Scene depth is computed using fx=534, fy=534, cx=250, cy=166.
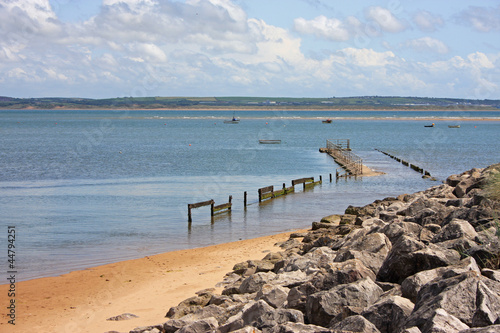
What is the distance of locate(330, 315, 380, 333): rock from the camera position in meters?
6.52

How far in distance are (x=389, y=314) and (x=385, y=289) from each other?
1.64m

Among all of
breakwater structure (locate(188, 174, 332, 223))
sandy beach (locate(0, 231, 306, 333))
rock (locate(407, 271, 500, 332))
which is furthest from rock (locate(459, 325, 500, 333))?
breakwater structure (locate(188, 174, 332, 223))

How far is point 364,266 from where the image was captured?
9.27 metres

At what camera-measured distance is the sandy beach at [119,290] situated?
501 inches

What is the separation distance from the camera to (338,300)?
791cm

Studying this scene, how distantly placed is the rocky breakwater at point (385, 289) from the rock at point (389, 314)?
13 mm

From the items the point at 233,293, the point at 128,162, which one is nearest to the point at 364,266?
the point at 233,293

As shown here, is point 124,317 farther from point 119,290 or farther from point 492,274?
point 492,274

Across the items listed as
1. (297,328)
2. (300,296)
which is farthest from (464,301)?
(300,296)

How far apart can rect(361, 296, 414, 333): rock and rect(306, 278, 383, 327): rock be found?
650mm

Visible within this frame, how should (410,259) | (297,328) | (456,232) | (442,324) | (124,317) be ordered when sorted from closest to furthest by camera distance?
(442,324), (297,328), (410,259), (456,232), (124,317)

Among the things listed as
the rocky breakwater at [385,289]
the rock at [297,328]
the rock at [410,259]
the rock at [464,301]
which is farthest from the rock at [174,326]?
the rock at [464,301]

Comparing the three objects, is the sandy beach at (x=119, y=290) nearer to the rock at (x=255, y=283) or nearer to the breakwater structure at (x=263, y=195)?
the rock at (x=255, y=283)

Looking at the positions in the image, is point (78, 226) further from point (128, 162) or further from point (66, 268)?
point (128, 162)
